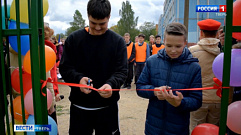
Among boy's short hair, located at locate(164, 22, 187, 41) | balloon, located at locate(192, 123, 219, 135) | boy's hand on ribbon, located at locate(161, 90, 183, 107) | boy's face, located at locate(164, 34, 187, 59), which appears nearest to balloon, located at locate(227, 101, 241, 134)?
balloon, located at locate(192, 123, 219, 135)

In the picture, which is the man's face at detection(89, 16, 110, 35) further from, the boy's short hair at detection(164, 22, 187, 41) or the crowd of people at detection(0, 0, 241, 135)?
the boy's short hair at detection(164, 22, 187, 41)

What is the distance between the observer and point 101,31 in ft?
6.75

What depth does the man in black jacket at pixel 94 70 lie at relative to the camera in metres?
2.06

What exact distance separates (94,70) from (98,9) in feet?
1.98

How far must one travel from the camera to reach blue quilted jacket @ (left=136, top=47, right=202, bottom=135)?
183cm

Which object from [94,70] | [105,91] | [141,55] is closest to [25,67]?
[94,70]

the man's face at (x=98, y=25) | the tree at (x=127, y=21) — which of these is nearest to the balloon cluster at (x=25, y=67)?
the man's face at (x=98, y=25)

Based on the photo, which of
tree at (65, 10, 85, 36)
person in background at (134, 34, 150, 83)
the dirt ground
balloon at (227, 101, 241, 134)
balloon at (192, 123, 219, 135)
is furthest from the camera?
tree at (65, 10, 85, 36)

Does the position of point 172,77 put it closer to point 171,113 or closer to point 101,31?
point 171,113

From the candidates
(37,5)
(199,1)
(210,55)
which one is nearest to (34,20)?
(37,5)

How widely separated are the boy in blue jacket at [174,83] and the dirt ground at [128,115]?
81.1 inches

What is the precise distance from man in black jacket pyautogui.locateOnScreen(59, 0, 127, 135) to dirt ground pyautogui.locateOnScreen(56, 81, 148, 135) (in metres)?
1.91

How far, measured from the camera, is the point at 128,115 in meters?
4.81

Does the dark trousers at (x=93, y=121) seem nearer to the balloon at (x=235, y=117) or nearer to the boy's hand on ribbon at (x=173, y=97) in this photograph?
the boy's hand on ribbon at (x=173, y=97)
